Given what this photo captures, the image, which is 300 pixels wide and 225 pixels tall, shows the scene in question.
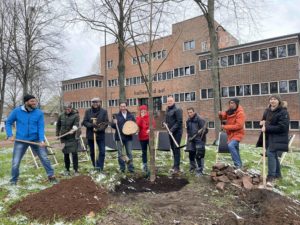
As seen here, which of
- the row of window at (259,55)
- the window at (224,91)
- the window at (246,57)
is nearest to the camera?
the row of window at (259,55)

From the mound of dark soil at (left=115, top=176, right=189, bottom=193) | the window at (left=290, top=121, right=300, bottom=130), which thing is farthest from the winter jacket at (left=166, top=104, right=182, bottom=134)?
the window at (left=290, top=121, right=300, bottom=130)

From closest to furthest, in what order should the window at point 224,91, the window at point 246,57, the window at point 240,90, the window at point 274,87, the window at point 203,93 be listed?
the window at point 274,87 → the window at point 246,57 → the window at point 240,90 → the window at point 224,91 → the window at point 203,93

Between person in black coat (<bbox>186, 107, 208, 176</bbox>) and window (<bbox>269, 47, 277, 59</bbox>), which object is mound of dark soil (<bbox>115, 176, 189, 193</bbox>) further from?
window (<bbox>269, 47, 277, 59</bbox>)

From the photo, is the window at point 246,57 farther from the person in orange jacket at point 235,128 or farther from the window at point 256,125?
the person in orange jacket at point 235,128

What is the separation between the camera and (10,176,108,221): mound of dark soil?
16.6ft

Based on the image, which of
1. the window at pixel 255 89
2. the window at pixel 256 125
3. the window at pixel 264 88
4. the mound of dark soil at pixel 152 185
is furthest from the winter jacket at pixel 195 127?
the window at pixel 255 89

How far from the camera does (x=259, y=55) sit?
1132 inches

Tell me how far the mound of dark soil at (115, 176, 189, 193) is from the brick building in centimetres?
1400

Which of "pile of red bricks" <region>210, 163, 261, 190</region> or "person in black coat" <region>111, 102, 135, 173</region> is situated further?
"person in black coat" <region>111, 102, 135, 173</region>

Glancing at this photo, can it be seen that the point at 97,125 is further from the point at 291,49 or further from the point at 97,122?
the point at 291,49

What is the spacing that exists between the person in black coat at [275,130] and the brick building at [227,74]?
13.8m

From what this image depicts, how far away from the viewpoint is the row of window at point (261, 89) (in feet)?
89.1

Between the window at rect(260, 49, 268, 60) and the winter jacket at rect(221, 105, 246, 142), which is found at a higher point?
the window at rect(260, 49, 268, 60)

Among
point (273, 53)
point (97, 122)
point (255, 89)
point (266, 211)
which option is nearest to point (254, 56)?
point (273, 53)
